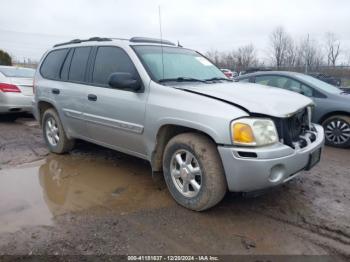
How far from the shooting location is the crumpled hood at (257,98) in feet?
9.98

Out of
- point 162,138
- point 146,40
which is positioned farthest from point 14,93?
point 162,138

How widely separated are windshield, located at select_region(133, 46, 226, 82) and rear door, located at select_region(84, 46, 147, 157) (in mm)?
208

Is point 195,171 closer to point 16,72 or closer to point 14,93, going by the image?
point 14,93

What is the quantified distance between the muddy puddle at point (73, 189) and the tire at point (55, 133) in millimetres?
259

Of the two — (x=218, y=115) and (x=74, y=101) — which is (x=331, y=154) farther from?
(x=74, y=101)

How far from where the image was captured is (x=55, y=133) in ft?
17.8

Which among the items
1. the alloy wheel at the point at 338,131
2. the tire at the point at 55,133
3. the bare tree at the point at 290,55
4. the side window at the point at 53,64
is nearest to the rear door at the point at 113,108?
the tire at the point at 55,133

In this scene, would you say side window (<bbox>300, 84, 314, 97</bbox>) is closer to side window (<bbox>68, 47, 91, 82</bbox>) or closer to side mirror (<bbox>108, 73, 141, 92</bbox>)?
side mirror (<bbox>108, 73, 141, 92</bbox>)

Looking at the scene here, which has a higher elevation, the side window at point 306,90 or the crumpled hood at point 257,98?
the crumpled hood at point 257,98

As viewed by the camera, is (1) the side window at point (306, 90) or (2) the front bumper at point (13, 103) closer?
(1) the side window at point (306, 90)

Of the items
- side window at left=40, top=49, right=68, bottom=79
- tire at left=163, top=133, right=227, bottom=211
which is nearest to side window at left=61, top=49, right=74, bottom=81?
side window at left=40, top=49, right=68, bottom=79

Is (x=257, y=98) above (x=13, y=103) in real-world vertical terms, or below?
above

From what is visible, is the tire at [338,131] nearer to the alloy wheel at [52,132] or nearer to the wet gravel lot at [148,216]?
the wet gravel lot at [148,216]

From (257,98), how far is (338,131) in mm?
3545
